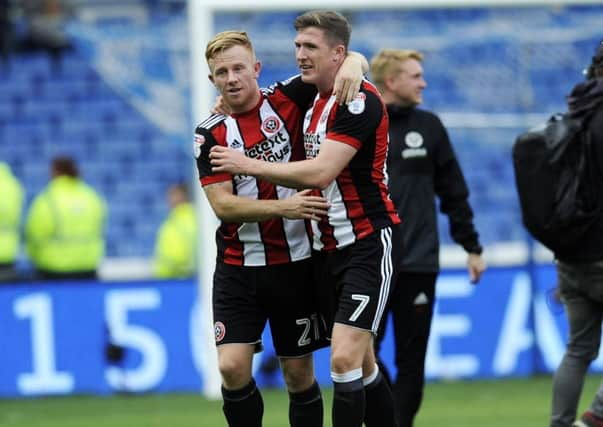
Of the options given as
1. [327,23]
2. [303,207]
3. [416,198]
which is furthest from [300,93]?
[416,198]

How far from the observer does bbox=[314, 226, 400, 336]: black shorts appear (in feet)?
19.7

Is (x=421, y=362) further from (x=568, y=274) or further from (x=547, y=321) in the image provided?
(x=547, y=321)

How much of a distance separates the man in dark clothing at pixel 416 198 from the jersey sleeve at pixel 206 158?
177 centimetres

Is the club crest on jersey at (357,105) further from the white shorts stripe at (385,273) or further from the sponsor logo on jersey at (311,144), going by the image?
the white shorts stripe at (385,273)

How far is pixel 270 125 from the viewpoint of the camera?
628 cm

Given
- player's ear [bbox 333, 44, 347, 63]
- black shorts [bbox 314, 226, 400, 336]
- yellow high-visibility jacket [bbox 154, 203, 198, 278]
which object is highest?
player's ear [bbox 333, 44, 347, 63]

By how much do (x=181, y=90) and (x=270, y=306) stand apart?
11.5m

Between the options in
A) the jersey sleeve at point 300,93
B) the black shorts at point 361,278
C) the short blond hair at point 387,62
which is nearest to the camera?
the black shorts at point 361,278

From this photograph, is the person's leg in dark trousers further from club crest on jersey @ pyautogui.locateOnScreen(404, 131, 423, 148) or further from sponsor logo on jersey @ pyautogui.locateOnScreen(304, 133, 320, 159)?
sponsor logo on jersey @ pyautogui.locateOnScreen(304, 133, 320, 159)

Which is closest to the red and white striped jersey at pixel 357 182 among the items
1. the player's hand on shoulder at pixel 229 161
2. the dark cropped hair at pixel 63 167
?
the player's hand on shoulder at pixel 229 161

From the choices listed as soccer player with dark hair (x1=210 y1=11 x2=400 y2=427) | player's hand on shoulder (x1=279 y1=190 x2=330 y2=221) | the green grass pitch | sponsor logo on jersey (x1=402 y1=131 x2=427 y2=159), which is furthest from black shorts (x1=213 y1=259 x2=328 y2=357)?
the green grass pitch

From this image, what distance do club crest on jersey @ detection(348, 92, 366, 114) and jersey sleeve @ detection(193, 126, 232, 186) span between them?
25.2 inches

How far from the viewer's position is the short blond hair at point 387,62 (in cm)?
771

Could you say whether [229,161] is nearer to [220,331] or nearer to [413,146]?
[220,331]
